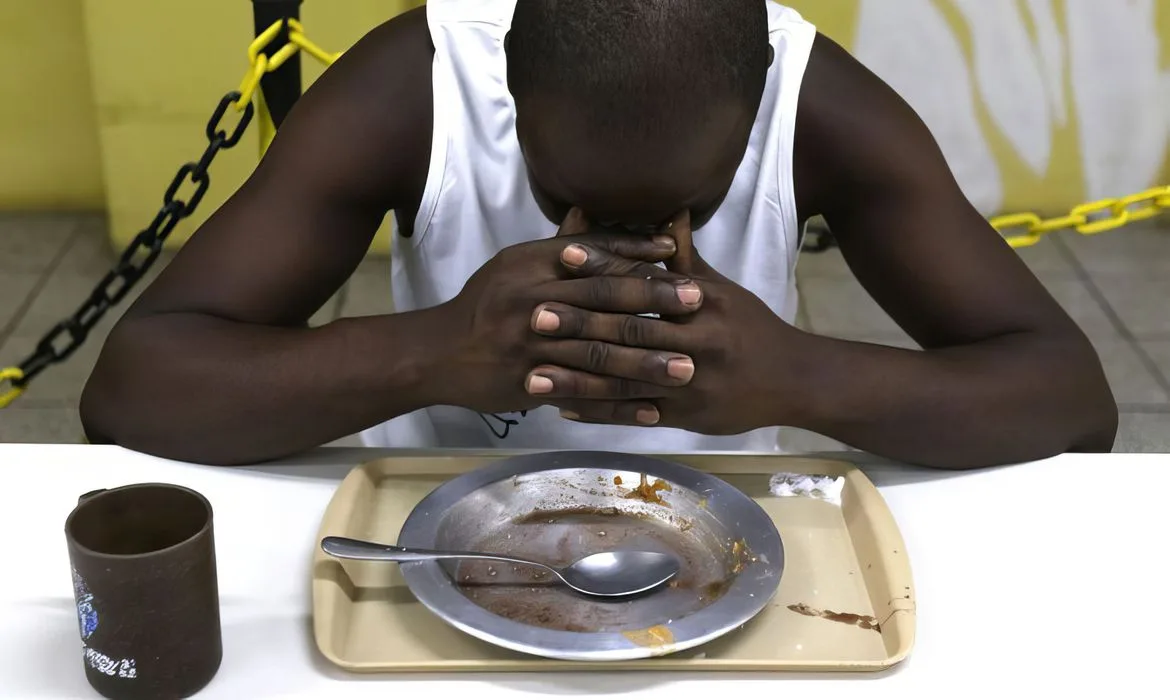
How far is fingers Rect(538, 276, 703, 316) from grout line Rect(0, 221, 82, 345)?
2282mm

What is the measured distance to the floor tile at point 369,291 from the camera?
3012 millimetres

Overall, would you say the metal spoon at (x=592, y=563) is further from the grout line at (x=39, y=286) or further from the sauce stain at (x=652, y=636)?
the grout line at (x=39, y=286)

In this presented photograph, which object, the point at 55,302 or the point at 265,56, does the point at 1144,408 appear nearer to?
the point at 265,56

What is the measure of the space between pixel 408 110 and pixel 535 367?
372 millimetres

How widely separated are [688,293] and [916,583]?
0.98 feet

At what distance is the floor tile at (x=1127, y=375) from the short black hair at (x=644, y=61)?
2.08 metres

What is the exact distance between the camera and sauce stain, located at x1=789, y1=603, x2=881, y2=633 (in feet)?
2.92

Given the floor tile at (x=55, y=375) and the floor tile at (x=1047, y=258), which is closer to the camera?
the floor tile at (x=55, y=375)

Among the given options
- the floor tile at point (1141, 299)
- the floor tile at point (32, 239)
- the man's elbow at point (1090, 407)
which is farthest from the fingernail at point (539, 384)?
the floor tile at point (32, 239)

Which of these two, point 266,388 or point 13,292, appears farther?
point 13,292

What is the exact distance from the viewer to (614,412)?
105cm

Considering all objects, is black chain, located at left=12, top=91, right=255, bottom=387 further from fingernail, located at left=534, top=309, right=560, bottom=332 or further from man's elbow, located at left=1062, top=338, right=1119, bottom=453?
man's elbow, located at left=1062, top=338, right=1119, bottom=453

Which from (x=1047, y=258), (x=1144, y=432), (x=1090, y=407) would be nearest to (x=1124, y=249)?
(x=1047, y=258)

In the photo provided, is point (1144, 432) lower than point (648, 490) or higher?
lower
